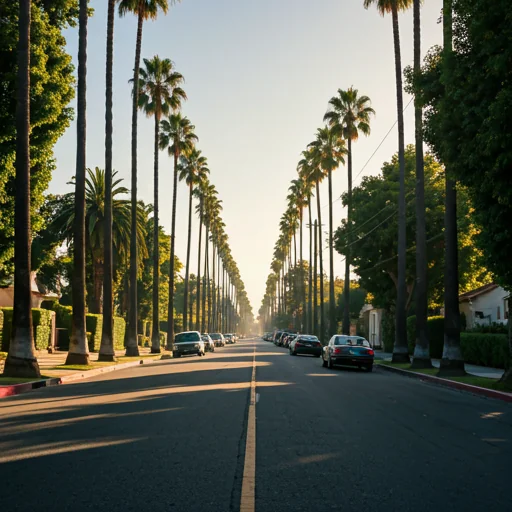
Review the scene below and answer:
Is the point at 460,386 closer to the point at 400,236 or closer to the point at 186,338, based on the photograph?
the point at 400,236

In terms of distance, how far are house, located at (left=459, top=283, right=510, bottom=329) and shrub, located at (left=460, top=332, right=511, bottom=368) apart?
371 inches

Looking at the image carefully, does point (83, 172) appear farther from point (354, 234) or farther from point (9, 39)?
point (354, 234)

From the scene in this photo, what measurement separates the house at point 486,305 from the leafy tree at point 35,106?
2962 centimetres

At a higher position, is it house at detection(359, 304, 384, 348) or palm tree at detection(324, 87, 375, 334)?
palm tree at detection(324, 87, 375, 334)

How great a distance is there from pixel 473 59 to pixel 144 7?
25388 mm

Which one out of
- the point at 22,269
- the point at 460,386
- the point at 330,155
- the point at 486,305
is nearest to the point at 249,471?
the point at 22,269

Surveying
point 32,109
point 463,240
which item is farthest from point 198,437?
point 463,240

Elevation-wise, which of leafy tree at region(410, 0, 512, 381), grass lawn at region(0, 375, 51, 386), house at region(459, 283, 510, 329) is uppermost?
leafy tree at region(410, 0, 512, 381)

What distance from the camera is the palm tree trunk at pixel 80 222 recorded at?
27.4 meters

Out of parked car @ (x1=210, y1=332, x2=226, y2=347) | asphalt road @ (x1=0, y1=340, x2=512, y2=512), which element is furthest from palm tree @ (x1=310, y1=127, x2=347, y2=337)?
asphalt road @ (x1=0, y1=340, x2=512, y2=512)

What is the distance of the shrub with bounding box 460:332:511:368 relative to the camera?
98.0 feet

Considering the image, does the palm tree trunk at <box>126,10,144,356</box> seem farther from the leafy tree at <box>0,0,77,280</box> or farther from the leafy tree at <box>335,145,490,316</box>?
the leafy tree at <box>335,145,490,316</box>

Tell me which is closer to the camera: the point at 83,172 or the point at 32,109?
the point at 32,109

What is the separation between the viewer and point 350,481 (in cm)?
688
